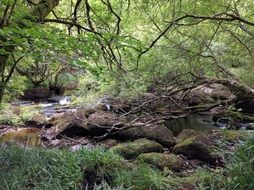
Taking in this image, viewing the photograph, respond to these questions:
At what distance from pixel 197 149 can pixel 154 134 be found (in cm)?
158

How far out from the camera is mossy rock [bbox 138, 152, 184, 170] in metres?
6.38

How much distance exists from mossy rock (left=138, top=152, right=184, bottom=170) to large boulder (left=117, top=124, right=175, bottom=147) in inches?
67.8

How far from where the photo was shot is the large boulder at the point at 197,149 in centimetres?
715

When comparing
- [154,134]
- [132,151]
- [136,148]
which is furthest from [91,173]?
[154,134]

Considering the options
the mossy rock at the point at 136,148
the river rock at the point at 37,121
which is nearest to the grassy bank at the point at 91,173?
the mossy rock at the point at 136,148

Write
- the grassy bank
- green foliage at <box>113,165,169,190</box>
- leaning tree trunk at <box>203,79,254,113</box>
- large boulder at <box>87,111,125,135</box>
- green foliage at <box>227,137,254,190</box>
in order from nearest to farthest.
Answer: green foliage at <box>227,137,254,190</box>, the grassy bank, green foliage at <box>113,165,169,190</box>, leaning tree trunk at <box>203,79,254,113</box>, large boulder at <box>87,111,125,135</box>

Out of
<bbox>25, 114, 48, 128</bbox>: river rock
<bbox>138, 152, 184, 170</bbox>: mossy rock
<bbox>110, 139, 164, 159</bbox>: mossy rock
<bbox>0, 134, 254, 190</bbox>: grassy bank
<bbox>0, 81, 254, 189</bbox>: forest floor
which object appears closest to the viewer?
<bbox>0, 134, 254, 190</bbox>: grassy bank

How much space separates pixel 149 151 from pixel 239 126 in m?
3.72

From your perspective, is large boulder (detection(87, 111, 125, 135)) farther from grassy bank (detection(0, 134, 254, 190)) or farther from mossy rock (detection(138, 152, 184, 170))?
grassy bank (detection(0, 134, 254, 190))

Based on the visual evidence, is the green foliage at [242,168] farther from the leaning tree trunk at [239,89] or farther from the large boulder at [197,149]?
the large boulder at [197,149]

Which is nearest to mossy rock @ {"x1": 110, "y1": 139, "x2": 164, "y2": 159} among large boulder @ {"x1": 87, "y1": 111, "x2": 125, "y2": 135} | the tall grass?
large boulder @ {"x1": 87, "y1": 111, "x2": 125, "y2": 135}

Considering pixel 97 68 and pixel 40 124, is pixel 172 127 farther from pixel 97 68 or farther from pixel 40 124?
pixel 97 68

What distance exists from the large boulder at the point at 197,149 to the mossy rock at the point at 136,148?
48 cm

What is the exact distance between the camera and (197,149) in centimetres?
739
